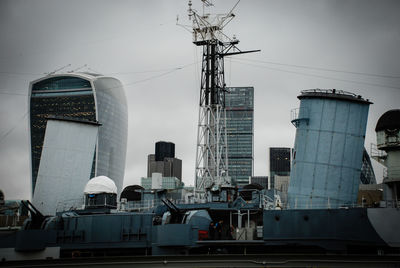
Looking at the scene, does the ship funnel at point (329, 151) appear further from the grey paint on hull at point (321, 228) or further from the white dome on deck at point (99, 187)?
the white dome on deck at point (99, 187)

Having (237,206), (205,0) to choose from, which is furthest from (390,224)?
(205,0)

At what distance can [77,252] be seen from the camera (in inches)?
1308

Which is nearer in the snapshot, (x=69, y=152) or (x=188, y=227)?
(x=188, y=227)

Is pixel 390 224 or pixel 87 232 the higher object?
pixel 390 224

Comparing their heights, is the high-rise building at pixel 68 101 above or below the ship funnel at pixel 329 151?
above

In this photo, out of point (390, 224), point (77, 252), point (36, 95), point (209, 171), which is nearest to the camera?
point (390, 224)

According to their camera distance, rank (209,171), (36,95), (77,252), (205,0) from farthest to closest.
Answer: (36,95) → (205,0) → (209,171) → (77,252)

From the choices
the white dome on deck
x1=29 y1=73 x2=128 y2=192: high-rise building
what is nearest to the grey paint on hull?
the white dome on deck

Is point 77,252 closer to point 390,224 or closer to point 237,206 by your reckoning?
point 237,206

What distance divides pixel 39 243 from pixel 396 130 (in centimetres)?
2759

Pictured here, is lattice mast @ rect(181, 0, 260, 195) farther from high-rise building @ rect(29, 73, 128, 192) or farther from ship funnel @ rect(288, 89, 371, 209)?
high-rise building @ rect(29, 73, 128, 192)

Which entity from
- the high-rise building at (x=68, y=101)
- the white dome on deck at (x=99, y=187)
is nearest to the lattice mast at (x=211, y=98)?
the white dome on deck at (x=99, y=187)

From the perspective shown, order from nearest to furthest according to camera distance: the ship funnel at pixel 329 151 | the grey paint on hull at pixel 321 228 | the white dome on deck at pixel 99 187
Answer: the grey paint on hull at pixel 321 228
the ship funnel at pixel 329 151
the white dome on deck at pixel 99 187

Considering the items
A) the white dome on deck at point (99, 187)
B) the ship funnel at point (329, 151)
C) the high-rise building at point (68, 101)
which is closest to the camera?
the ship funnel at point (329, 151)
